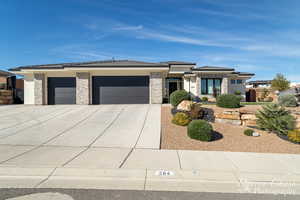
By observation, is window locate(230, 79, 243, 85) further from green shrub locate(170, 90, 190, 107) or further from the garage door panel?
the garage door panel

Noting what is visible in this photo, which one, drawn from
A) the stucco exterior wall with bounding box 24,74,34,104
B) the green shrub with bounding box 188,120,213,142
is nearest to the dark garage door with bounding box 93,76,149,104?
the stucco exterior wall with bounding box 24,74,34,104

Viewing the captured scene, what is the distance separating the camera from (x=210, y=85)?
56.9ft

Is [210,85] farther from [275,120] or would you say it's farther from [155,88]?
[275,120]

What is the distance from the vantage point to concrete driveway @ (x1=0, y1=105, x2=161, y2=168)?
4203 millimetres

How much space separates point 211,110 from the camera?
377 inches

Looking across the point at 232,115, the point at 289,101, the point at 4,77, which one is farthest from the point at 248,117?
the point at 4,77

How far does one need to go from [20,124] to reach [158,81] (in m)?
10.8

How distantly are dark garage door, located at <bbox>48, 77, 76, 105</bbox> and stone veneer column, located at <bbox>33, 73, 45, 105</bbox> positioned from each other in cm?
58

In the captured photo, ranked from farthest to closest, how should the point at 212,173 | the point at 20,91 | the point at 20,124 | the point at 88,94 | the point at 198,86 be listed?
the point at 20,91 → the point at 198,86 → the point at 88,94 → the point at 20,124 → the point at 212,173

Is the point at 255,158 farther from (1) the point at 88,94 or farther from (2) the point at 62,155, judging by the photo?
(1) the point at 88,94

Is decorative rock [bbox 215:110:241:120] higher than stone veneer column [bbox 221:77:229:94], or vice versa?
stone veneer column [bbox 221:77:229:94]

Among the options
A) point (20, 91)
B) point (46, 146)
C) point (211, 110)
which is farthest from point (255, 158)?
point (20, 91)

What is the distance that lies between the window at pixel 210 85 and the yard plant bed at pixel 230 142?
1011 cm

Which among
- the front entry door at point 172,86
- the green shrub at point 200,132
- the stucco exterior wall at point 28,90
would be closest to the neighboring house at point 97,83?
the stucco exterior wall at point 28,90
